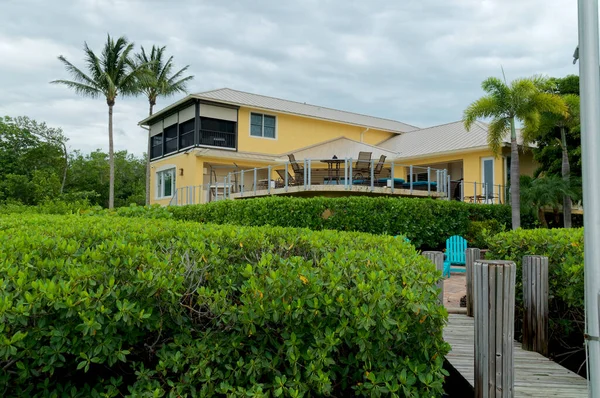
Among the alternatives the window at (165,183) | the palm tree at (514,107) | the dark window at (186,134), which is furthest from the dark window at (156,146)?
the palm tree at (514,107)

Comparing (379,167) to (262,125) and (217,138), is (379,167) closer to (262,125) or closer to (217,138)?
(262,125)

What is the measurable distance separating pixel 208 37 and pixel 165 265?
11328 mm

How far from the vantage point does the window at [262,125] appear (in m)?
25.2

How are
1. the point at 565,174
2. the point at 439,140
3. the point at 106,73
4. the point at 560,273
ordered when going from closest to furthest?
1. the point at 560,273
2. the point at 565,174
3. the point at 439,140
4. the point at 106,73

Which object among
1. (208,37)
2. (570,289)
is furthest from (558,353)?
(208,37)

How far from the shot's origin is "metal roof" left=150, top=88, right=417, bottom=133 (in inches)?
960

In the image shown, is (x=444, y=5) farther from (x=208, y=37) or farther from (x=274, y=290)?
(x=208, y=37)

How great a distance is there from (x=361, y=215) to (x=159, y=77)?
25.0m

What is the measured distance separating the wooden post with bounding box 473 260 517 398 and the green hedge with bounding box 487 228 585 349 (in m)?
1.77

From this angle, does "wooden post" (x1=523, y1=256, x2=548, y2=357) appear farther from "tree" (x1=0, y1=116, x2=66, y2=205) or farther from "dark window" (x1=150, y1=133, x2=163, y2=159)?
"tree" (x1=0, y1=116, x2=66, y2=205)

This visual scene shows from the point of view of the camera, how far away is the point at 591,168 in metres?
2.27

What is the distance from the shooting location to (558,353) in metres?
5.19

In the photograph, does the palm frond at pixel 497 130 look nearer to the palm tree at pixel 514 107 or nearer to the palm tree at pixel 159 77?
the palm tree at pixel 514 107

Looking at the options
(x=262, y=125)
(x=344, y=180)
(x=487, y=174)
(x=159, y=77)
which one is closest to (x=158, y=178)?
(x=262, y=125)
